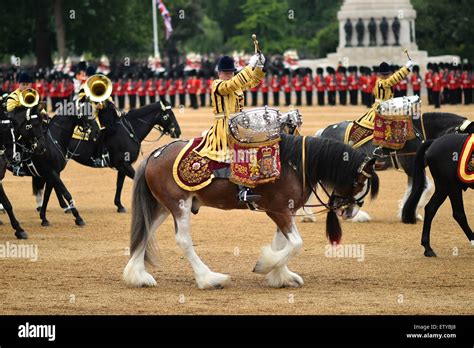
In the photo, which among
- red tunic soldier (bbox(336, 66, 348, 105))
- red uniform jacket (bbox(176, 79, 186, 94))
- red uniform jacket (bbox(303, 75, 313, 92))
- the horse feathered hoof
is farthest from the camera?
red uniform jacket (bbox(176, 79, 186, 94))

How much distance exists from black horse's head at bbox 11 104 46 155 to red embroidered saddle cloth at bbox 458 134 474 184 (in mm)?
6150

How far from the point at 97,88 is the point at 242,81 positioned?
716 cm

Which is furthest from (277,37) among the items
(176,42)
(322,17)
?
(176,42)

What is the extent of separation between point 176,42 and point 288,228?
74.0m

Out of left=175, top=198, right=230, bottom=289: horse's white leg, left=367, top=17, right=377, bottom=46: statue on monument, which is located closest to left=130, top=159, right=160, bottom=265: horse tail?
left=175, top=198, right=230, bottom=289: horse's white leg

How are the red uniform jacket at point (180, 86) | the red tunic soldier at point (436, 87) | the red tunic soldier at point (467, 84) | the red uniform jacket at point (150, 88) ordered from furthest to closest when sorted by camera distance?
the red uniform jacket at point (150, 88), the red uniform jacket at point (180, 86), the red tunic soldier at point (467, 84), the red tunic soldier at point (436, 87)

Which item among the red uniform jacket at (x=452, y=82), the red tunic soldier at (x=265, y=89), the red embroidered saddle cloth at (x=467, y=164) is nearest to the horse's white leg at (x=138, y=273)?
the red embroidered saddle cloth at (x=467, y=164)

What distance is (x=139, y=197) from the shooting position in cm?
1249

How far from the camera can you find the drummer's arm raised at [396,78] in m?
17.1

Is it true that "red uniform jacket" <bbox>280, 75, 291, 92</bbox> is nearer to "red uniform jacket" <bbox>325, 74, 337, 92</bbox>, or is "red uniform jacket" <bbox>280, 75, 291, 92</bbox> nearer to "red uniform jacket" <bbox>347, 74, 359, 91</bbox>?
"red uniform jacket" <bbox>325, 74, 337, 92</bbox>

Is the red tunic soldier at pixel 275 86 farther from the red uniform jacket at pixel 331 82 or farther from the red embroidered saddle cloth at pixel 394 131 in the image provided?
the red embroidered saddle cloth at pixel 394 131

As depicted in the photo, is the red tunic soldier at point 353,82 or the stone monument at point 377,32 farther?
the stone monument at point 377,32

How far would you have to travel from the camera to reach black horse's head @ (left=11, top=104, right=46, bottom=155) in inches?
663
